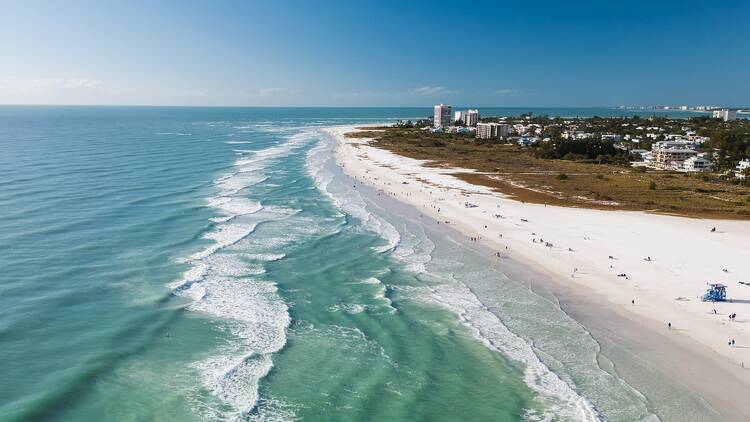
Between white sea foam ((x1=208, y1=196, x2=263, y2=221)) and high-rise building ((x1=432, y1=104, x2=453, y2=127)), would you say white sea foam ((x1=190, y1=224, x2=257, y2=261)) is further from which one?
high-rise building ((x1=432, y1=104, x2=453, y2=127))

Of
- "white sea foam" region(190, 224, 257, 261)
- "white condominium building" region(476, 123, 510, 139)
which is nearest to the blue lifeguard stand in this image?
"white sea foam" region(190, 224, 257, 261)

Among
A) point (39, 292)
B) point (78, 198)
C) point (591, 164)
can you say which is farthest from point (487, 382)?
point (591, 164)

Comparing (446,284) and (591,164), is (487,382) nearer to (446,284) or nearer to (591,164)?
(446,284)

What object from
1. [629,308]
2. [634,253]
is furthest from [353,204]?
[629,308]

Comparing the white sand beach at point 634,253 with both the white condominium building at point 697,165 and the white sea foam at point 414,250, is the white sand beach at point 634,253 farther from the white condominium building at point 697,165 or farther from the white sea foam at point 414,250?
the white condominium building at point 697,165

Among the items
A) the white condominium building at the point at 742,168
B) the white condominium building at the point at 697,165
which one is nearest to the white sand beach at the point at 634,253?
the white condominium building at the point at 742,168

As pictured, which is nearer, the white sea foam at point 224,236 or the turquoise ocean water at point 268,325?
the turquoise ocean water at point 268,325
